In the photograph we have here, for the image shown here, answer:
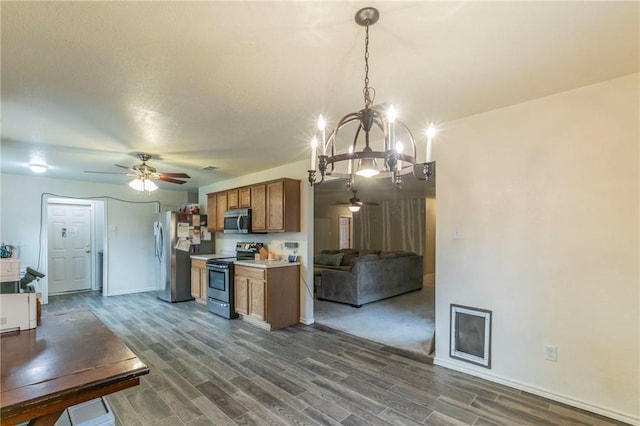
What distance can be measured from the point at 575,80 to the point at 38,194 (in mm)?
7921

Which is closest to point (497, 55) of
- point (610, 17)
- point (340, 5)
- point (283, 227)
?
point (610, 17)

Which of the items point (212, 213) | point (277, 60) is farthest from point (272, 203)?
point (277, 60)

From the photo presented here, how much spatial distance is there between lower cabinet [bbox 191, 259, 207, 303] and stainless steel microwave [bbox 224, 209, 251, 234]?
2.66 ft

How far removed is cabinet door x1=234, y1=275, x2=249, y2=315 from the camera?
4482 millimetres

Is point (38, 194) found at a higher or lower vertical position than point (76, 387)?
higher

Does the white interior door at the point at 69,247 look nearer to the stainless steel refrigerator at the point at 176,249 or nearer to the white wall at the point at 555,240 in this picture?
the stainless steel refrigerator at the point at 176,249

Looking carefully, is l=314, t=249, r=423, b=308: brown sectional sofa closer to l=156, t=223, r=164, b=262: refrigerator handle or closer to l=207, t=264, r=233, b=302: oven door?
l=207, t=264, r=233, b=302: oven door

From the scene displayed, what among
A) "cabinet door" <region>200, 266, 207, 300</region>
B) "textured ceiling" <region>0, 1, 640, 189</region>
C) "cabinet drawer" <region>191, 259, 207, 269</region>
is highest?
"textured ceiling" <region>0, 1, 640, 189</region>

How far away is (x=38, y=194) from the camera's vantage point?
5.68 metres

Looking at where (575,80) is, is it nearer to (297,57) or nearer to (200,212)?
(297,57)

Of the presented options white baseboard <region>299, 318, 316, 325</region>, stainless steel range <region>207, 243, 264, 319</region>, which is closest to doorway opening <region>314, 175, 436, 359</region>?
white baseboard <region>299, 318, 316, 325</region>

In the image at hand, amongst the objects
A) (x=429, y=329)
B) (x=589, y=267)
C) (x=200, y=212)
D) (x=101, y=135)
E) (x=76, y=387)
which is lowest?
(x=429, y=329)

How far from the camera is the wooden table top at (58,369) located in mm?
1052

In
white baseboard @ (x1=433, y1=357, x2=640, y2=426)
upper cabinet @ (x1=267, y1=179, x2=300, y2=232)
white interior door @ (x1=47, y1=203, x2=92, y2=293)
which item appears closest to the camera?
white baseboard @ (x1=433, y1=357, x2=640, y2=426)
